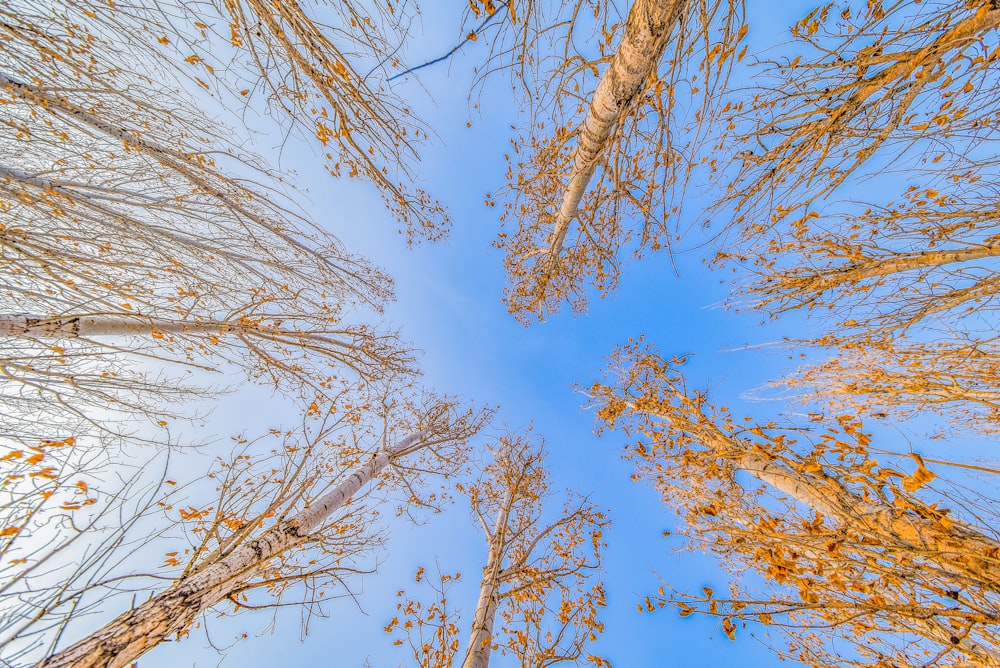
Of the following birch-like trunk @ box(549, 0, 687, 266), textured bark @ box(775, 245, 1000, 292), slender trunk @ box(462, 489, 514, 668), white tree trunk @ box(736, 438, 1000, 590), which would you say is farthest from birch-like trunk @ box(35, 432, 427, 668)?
textured bark @ box(775, 245, 1000, 292)

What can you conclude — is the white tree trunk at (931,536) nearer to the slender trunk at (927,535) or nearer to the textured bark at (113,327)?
the slender trunk at (927,535)

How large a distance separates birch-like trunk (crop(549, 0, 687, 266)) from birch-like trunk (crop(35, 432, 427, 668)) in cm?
475

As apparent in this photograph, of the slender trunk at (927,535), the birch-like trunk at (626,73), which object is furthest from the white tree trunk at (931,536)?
the birch-like trunk at (626,73)

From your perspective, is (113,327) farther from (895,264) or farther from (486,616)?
(895,264)

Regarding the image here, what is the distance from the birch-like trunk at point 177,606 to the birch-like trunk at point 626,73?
187 inches

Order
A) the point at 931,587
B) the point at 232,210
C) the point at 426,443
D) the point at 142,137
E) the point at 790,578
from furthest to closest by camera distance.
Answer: the point at 426,443 < the point at 232,210 < the point at 142,137 < the point at 790,578 < the point at 931,587

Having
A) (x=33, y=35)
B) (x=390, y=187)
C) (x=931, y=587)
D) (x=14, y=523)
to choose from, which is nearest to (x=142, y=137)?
(x=33, y=35)

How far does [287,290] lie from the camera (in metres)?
4.56

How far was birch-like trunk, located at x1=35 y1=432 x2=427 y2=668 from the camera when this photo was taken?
1676mm

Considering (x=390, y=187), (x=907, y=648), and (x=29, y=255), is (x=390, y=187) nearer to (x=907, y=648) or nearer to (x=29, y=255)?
(x=29, y=255)

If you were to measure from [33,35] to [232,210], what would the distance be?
67.3 inches

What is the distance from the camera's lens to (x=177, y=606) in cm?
199

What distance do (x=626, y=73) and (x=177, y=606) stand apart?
16.1 feet

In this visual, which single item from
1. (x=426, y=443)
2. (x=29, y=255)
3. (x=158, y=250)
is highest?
(x=158, y=250)
